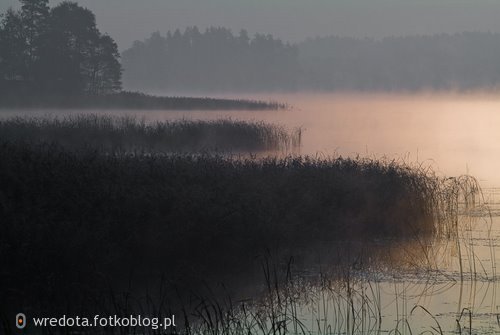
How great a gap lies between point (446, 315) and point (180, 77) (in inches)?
5404

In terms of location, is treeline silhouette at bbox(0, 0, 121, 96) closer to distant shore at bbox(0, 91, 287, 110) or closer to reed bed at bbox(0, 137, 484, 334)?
distant shore at bbox(0, 91, 287, 110)

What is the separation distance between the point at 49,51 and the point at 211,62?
93.2 meters

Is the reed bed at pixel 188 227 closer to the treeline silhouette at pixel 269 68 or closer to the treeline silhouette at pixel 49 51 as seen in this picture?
the treeline silhouette at pixel 49 51

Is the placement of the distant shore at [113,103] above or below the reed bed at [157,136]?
above

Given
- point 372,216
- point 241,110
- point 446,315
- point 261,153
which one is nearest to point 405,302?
point 446,315

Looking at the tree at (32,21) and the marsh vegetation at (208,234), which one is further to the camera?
the tree at (32,21)

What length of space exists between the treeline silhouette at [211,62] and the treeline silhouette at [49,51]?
3152 inches

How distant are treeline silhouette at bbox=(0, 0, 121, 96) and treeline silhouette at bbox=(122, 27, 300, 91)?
80.1m

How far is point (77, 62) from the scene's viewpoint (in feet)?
→ 192

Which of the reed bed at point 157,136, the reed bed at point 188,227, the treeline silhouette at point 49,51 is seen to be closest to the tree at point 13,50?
the treeline silhouette at point 49,51

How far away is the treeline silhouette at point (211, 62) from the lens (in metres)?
144

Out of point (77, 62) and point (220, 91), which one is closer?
point (77, 62)

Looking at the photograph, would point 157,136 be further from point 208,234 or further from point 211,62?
point 211,62

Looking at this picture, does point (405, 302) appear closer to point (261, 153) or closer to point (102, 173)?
point (102, 173)
